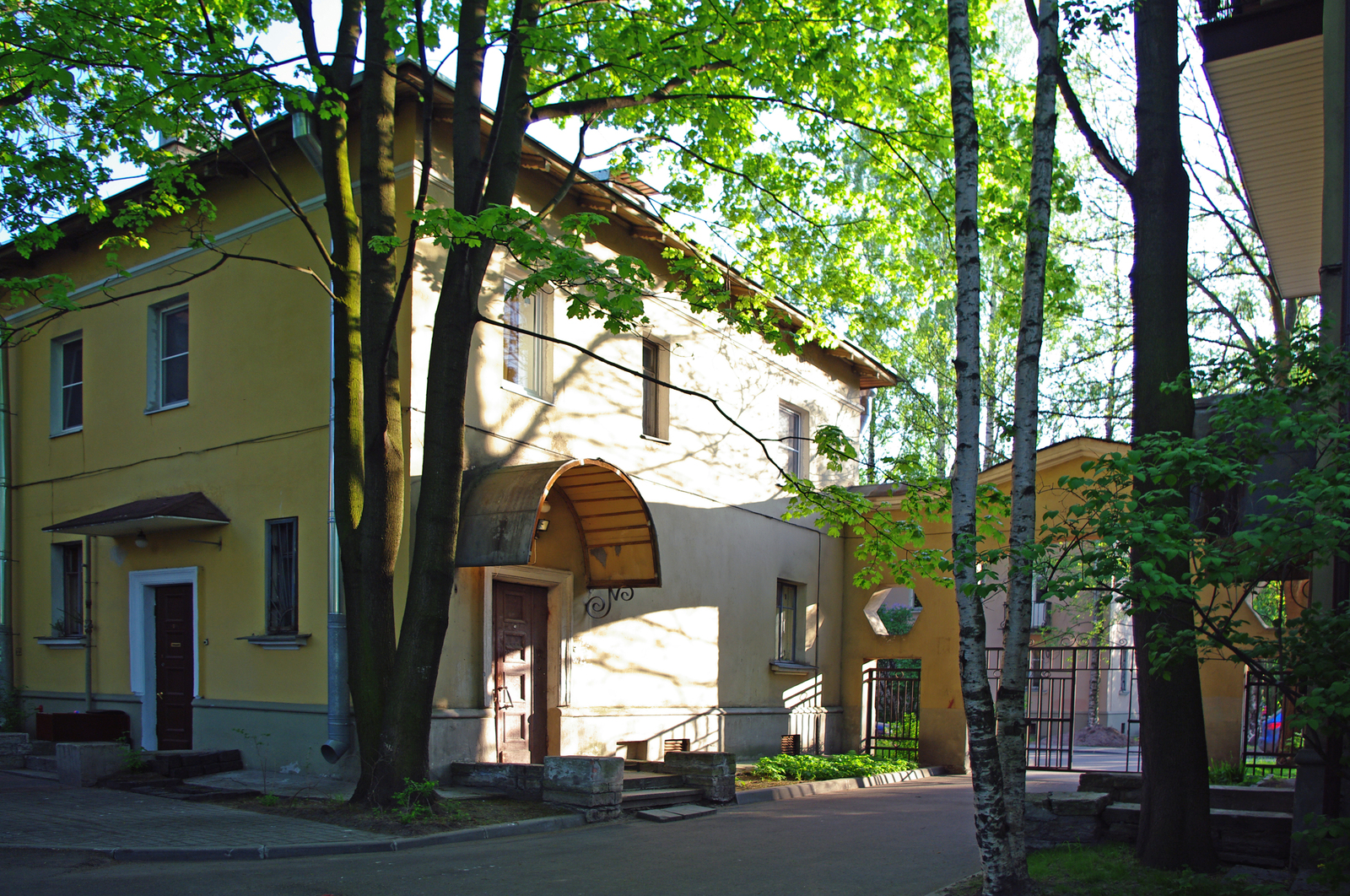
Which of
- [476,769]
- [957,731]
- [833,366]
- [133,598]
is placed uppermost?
[833,366]

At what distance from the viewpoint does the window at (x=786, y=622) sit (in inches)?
Result: 733

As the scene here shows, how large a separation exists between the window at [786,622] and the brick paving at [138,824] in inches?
412

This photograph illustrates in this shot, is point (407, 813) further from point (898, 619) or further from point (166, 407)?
point (898, 619)

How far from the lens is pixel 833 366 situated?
67.5 feet

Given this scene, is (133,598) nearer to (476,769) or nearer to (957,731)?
(476,769)

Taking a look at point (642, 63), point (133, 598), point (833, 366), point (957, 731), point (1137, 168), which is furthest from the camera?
point (833, 366)

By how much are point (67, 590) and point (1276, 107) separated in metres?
15.6

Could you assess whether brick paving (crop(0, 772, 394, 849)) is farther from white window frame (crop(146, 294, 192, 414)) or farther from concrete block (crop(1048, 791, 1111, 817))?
concrete block (crop(1048, 791, 1111, 817))

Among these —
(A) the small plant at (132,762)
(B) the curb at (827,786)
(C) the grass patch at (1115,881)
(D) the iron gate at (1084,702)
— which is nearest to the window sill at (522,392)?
(B) the curb at (827,786)

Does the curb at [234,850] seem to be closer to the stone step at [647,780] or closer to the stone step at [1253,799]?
the stone step at [647,780]

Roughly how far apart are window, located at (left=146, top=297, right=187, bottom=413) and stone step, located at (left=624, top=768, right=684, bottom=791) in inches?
298

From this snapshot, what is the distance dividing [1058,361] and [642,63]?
17.6 metres

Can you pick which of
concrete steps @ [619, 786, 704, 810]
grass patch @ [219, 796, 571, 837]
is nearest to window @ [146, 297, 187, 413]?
grass patch @ [219, 796, 571, 837]

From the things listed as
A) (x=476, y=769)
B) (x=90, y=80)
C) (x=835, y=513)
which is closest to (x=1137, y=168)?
(x=835, y=513)
